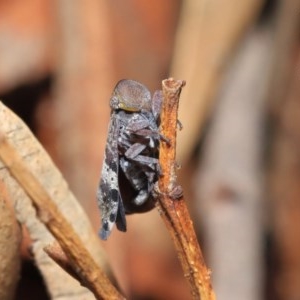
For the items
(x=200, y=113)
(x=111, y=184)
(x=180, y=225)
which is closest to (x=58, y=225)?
(x=180, y=225)

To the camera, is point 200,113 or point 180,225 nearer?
point 180,225

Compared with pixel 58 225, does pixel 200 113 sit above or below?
below

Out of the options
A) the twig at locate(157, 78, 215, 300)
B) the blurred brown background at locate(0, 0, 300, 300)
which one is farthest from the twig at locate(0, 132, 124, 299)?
the blurred brown background at locate(0, 0, 300, 300)

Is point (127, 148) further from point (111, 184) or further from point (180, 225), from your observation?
point (180, 225)

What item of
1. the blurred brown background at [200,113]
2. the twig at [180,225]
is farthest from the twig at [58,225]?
the blurred brown background at [200,113]

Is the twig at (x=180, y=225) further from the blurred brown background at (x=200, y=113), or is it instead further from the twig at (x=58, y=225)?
the blurred brown background at (x=200, y=113)

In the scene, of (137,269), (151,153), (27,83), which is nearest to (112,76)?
(27,83)

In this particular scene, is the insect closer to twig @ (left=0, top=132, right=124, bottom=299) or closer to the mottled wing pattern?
the mottled wing pattern
